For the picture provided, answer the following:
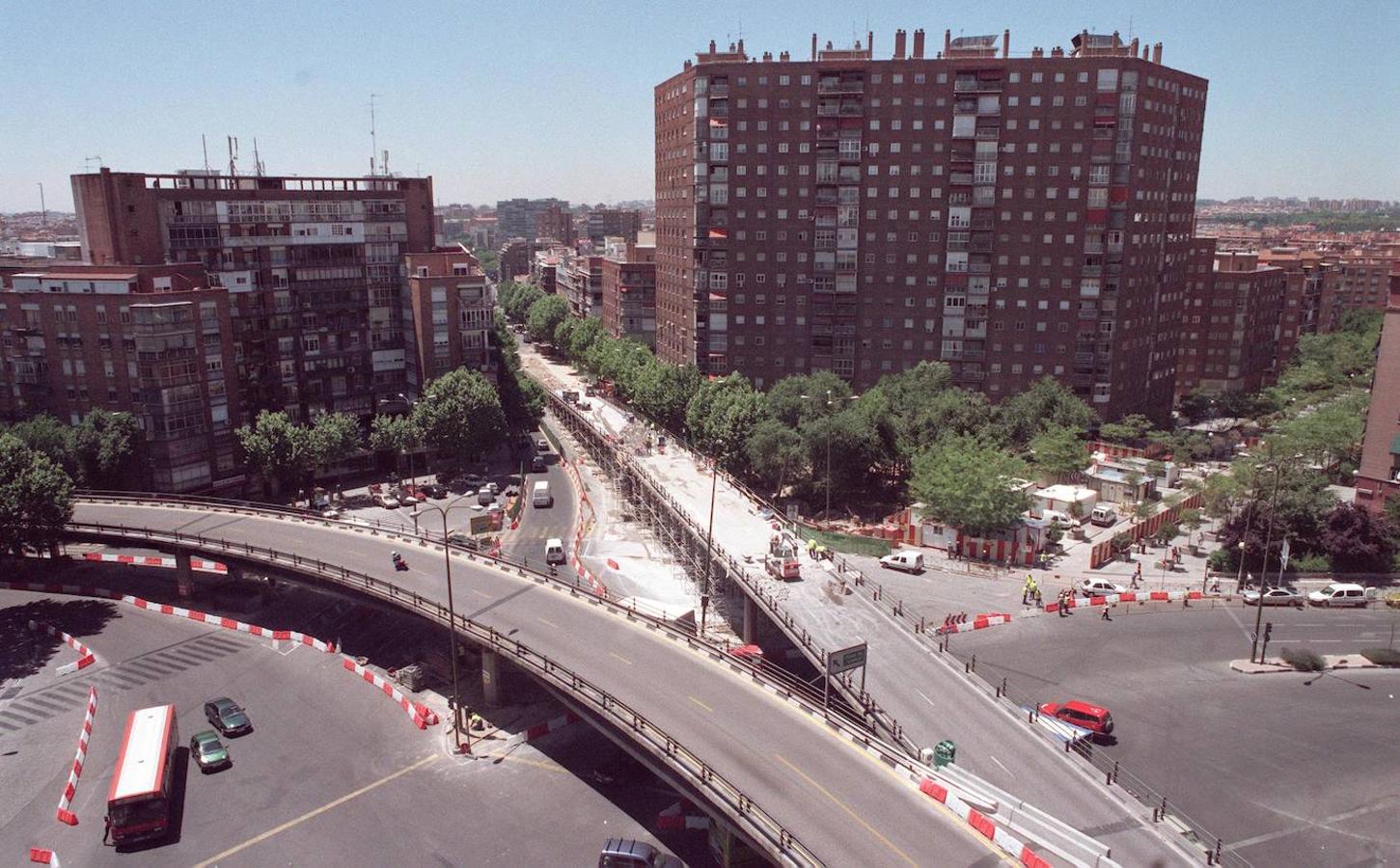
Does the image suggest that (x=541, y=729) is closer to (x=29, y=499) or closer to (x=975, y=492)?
(x=975, y=492)

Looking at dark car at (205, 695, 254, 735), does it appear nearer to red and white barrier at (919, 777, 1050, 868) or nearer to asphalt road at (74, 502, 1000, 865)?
asphalt road at (74, 502, 1000, 865)

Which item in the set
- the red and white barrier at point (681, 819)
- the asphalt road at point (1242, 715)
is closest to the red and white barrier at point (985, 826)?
the red and white barrier at point (681, 819)

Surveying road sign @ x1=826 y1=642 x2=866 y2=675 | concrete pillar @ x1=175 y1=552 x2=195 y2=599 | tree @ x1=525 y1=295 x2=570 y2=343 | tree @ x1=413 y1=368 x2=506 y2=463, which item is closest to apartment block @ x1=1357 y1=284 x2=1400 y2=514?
road sign @ x1=826 y1=642 x2=866 y2=675

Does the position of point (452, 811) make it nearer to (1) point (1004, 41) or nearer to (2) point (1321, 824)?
(2) point (1321, 824)

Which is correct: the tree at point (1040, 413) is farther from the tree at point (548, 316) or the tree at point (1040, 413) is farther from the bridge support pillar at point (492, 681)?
the tree at point (548, 316)

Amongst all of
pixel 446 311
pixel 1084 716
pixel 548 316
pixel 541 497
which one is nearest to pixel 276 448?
pixel 446 311

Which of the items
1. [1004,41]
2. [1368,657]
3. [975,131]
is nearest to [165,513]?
[1368,657]

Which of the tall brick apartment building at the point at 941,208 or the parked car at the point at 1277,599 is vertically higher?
the tall brick apartment building at the point at 941,208
